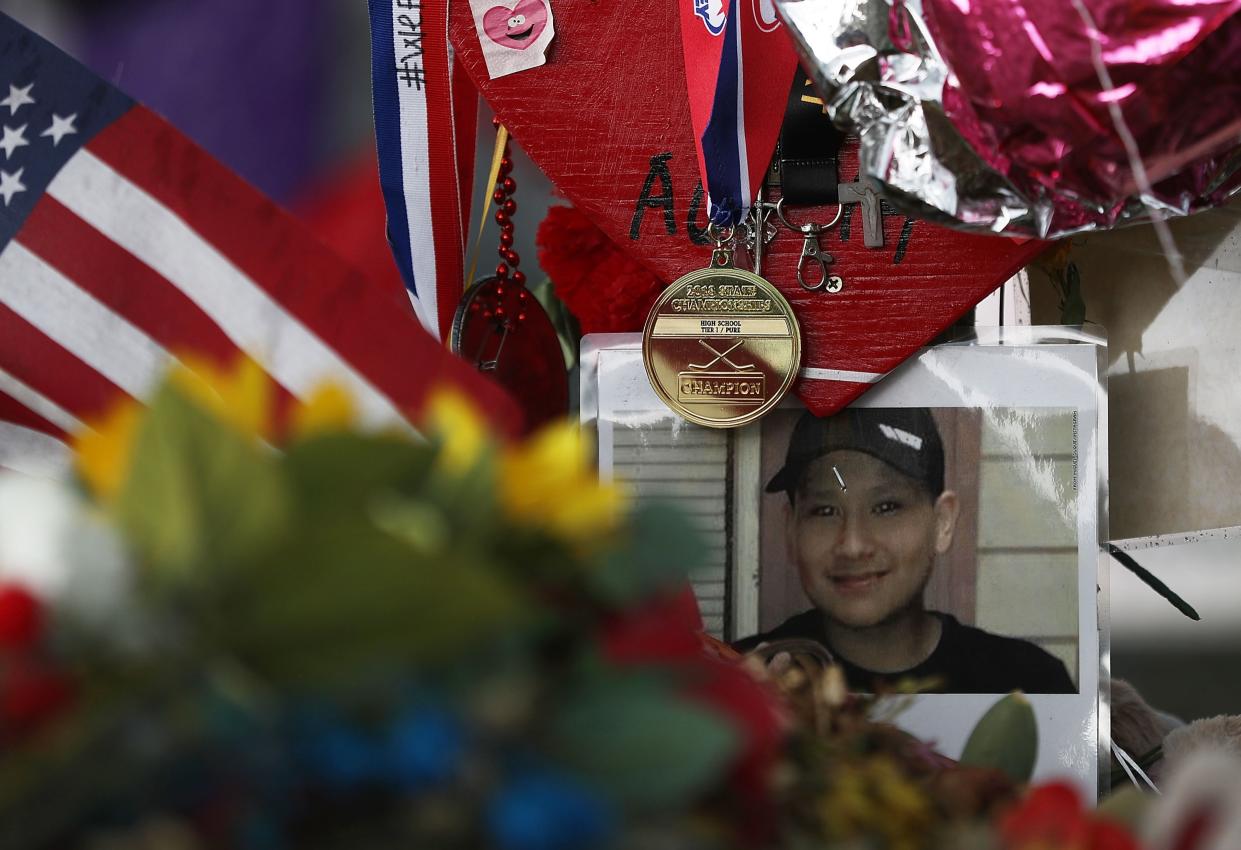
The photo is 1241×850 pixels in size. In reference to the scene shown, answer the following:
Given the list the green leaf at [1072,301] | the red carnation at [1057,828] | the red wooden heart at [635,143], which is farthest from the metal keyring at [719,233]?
the red carnation at [1057,828]

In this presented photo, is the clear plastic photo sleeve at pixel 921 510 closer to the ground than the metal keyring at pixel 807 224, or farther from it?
closer to the ground

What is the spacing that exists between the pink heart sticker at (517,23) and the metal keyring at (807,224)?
17 cm

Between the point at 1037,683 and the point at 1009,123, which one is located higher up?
the point at 1009,123

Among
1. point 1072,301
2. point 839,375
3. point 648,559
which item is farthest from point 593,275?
point 648,559

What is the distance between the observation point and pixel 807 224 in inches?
28.2

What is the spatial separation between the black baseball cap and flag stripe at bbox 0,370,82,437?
401 millimetres

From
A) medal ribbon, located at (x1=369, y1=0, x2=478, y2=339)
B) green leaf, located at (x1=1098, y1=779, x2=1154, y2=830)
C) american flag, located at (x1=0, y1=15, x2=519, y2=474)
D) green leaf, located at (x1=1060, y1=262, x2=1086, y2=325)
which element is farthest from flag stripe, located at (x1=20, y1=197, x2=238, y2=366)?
green leaf, located at (x1=1060, y1=262, x2=1086, y2=325)

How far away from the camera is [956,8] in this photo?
528mm

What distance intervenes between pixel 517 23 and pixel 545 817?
58 centimetres

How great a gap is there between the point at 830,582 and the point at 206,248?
397 millimetres

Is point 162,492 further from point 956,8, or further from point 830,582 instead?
point 830,582

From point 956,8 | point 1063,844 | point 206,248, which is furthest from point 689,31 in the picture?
point 1063,844

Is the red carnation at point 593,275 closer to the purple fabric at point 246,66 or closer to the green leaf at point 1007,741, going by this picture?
the purple fabric at point 246,66

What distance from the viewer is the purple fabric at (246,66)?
549mm
